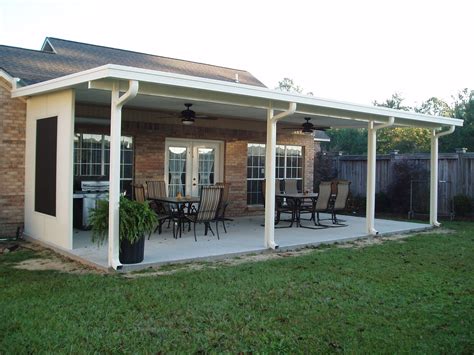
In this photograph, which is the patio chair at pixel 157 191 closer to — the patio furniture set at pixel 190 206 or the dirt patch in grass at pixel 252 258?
the patio furniture set at pixel 190 206

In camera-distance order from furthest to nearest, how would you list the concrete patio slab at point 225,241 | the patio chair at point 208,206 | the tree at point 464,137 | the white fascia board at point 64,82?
the tree at point 464,137 < the patio chair at point 208,206 < the concrete patio slab at point 225,241 < the white fascia board at point 64,82

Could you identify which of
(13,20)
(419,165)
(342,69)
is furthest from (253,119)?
(342,69)

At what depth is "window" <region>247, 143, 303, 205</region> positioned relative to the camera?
48.0ft

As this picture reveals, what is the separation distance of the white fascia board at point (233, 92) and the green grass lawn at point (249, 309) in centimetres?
267

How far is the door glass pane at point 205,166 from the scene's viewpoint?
13.5 metres

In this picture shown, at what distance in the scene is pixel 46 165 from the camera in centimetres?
895

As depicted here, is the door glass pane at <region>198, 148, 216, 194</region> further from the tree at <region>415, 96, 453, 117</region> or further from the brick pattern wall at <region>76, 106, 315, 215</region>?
the tree at <region>415, 96, 453, 117</region>

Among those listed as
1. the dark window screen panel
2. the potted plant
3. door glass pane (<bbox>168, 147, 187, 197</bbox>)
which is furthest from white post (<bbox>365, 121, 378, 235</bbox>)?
the dark window screen panel

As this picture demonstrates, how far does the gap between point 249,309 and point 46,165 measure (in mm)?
5270

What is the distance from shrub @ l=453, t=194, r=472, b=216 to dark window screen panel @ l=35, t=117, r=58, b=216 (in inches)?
446

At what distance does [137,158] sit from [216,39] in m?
18.9

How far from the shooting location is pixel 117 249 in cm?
717

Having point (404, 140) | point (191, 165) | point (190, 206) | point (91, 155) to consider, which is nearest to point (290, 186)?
point (191, 165)

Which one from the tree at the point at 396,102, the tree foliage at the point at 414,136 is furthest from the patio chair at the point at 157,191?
the tree at the point at 396,102
